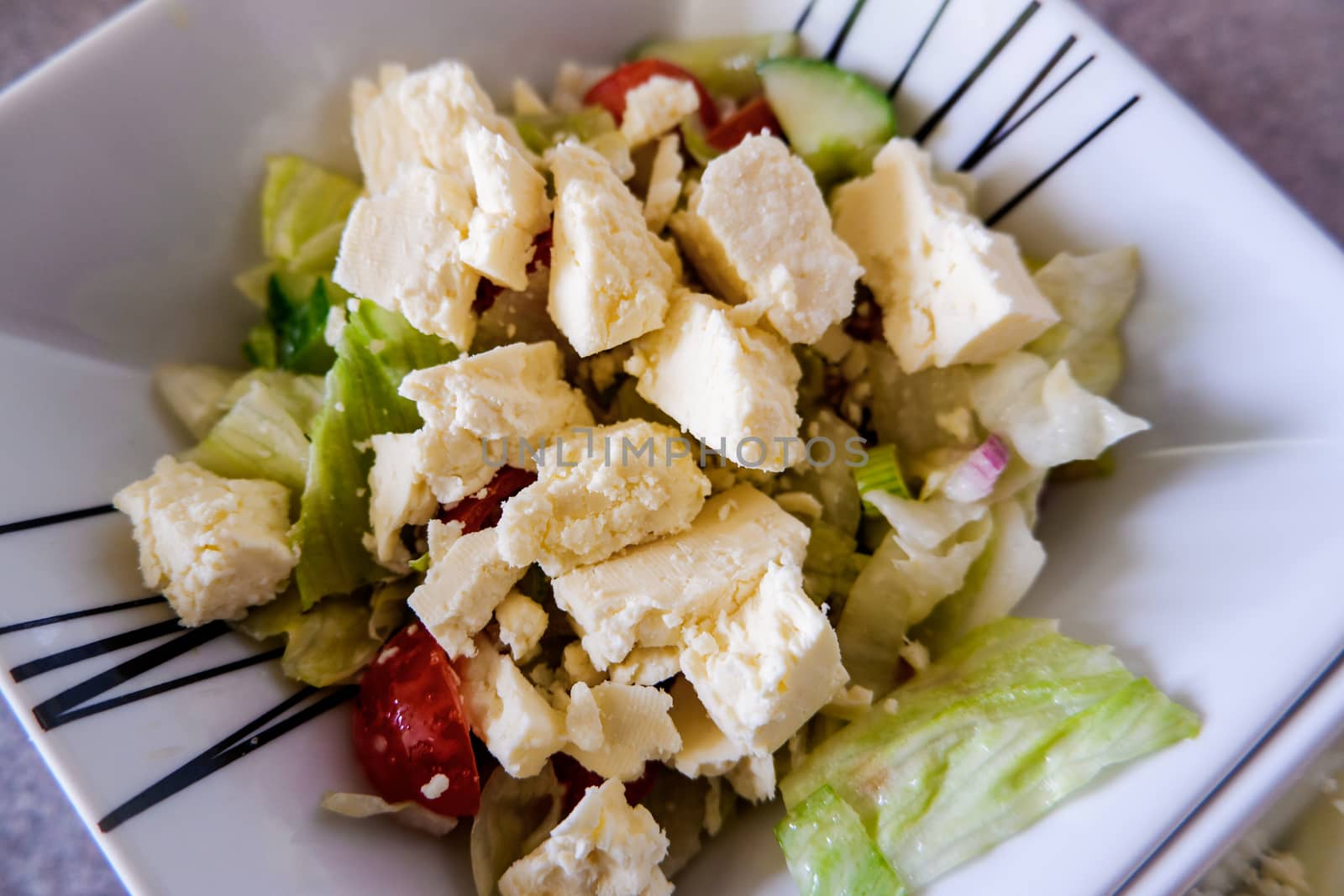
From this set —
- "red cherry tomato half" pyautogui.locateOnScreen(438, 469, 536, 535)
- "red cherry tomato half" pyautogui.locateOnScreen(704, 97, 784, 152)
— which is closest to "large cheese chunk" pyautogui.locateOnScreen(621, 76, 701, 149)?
"red cherry tomato half" pyautogui.locateOnScreen(704, 97, 784, 152)

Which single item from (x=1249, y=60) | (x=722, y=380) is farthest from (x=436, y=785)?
(x=1249, y=60)

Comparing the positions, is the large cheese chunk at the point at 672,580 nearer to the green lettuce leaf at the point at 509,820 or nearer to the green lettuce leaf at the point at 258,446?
the green lettuce leaf at the point at 509,820

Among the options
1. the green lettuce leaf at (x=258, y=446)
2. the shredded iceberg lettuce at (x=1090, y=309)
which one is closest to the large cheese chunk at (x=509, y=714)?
the green lettuce leaf at (x=258, y=446)

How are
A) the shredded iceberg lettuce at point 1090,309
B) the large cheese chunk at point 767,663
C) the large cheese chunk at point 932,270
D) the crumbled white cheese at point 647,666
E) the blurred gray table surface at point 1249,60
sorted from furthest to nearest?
the blurred gray table surface at point 1249,60 < the shredded iceberg lettuce at point 1090,309 < the large cheese chunk at point 932,270 < the crumbled white cheese at point 647,666 < the large cheese chunk at point 767,663

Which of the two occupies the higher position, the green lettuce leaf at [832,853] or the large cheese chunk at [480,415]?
the large cheese chunk at [480,415]

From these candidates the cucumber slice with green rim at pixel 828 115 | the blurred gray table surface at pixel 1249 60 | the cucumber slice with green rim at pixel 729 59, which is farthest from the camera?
the blurred gray table surface at pixel 1249 60

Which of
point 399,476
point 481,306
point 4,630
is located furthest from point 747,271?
point 4,630

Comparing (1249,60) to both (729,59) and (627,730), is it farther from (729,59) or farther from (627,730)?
(627,730)
